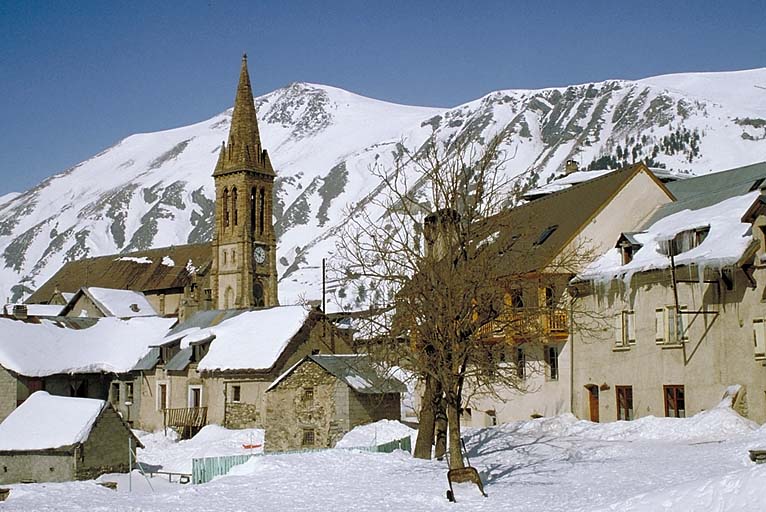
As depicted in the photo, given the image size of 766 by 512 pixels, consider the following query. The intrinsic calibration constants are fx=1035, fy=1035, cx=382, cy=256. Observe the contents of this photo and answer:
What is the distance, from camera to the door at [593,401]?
129 ft

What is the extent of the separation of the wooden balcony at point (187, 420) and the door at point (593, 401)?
2137 cm

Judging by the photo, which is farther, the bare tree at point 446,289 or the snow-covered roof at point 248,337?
the snow-covered roof at point 248,337

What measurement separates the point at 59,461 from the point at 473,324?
1910 cm

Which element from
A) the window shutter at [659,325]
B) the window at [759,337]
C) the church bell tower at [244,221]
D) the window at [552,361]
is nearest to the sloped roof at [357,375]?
the window at [552,361]

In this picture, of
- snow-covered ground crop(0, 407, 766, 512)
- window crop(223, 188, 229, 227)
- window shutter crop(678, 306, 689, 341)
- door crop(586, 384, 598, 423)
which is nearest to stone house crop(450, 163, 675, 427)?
door crop(586, 384, 598, 423)

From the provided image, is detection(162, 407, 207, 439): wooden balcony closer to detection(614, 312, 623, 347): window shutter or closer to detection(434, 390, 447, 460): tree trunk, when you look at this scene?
detection(434, 390, 447, 460): tree trunk

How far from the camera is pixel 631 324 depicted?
121ft

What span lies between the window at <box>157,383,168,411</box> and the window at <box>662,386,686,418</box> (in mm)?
29618

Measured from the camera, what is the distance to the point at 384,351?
101 ft

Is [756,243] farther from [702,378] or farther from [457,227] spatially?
[457,227]

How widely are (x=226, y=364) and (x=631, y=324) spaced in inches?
893

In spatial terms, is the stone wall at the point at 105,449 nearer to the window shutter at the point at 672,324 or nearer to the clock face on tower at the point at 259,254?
the window shutter at the point at 672,324

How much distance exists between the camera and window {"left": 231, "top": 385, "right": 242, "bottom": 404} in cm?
5112

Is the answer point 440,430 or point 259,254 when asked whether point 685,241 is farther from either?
point 259,254
